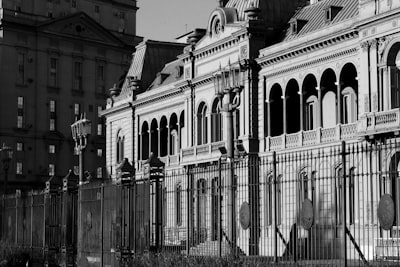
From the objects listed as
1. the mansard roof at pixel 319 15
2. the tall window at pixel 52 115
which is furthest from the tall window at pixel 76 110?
the mansard roof at pixel 319 15

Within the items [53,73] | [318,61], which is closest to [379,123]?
[318,61]

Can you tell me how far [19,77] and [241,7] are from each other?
44.6 m

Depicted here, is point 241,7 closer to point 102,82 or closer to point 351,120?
point 351,120

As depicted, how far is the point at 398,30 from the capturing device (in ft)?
131

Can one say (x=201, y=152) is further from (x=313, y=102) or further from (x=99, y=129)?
(x=99, y=129)

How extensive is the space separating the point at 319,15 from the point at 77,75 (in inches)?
2084

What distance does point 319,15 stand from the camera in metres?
51.7

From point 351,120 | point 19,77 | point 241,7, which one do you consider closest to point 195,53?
point 241,7

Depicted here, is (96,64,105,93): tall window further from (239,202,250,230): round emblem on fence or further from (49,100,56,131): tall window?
(239,202,250,230): round emblem on fence

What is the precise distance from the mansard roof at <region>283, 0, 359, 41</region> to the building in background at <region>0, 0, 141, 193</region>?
46326 millimetres

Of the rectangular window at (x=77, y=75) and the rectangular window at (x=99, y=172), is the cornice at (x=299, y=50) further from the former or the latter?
the rectangular window at (x=77, y=75)

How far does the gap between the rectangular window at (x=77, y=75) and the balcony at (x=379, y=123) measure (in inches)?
2444

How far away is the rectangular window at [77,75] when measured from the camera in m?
99.8

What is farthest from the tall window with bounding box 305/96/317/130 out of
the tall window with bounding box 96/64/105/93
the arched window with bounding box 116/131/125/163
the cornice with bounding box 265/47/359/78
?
the tall window with bounding box 96/64/105/93
